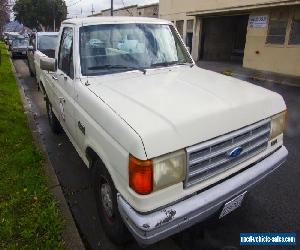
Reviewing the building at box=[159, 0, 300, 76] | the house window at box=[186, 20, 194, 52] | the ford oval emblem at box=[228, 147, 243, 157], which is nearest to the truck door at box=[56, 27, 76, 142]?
the ford oval emblem at box=[228, 147, 243, 157]

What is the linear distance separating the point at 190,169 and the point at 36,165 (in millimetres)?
3210

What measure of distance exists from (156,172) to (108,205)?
3.47 feet

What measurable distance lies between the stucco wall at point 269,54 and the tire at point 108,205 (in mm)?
15955

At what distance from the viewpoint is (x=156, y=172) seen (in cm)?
233

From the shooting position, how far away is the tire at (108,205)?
9.63 feet

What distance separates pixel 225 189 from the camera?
8.84 ft

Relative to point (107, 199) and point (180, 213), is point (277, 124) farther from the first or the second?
point (107, 199)

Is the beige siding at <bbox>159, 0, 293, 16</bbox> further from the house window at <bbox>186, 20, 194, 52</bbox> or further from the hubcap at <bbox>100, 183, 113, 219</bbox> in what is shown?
the hubcap at <bbox>100, 183, 113, 219</bbox>

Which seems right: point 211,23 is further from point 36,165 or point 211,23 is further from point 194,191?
point 194,191

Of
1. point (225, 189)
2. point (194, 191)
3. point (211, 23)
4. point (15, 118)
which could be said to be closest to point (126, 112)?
point (194, 191)

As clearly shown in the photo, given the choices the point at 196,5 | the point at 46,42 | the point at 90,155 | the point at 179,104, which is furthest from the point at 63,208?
the point at 196,5

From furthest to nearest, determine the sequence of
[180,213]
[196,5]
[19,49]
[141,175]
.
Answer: [196,5] < [19,49] < [180,213] < [141,175]

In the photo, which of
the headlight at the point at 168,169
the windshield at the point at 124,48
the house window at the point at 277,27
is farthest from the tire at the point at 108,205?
the house window at the point at 277,27

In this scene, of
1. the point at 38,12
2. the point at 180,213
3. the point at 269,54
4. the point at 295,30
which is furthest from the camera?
the point at 38,12
